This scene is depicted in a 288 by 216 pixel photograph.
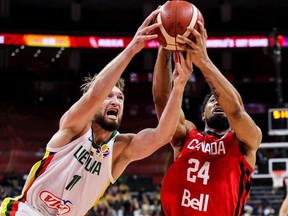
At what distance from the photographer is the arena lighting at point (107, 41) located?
750 inches

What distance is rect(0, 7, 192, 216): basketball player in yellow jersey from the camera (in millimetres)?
3580

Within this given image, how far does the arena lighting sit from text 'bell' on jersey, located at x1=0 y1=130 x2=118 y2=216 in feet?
50.8

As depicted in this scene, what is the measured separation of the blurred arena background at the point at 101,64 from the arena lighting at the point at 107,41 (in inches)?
1.4

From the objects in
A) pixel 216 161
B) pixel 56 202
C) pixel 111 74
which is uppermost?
pixel 111 74

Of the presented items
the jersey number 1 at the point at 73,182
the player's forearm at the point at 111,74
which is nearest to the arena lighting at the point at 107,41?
the jersey number 1 at the point at 73,182

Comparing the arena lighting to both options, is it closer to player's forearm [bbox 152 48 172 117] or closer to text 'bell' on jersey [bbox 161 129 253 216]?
player's forearm [bbox 152 48 172 117]

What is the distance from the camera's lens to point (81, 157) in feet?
12.1

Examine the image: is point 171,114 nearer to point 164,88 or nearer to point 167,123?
point 167,123

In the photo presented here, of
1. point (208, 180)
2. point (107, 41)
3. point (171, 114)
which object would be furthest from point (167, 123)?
point (107, 41)

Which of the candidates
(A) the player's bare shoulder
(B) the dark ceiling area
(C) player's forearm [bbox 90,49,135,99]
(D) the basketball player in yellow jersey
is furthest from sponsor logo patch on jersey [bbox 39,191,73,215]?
(B) the dark ceiling area

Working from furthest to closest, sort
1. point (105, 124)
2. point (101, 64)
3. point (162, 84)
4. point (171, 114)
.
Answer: point (101, 64) → point (162, 84) → point (105, 124) → point (171, 114)

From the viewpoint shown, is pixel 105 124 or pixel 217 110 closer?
pixel 105 124

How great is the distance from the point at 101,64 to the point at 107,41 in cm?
185

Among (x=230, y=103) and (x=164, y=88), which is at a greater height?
(x=164, y=88)
